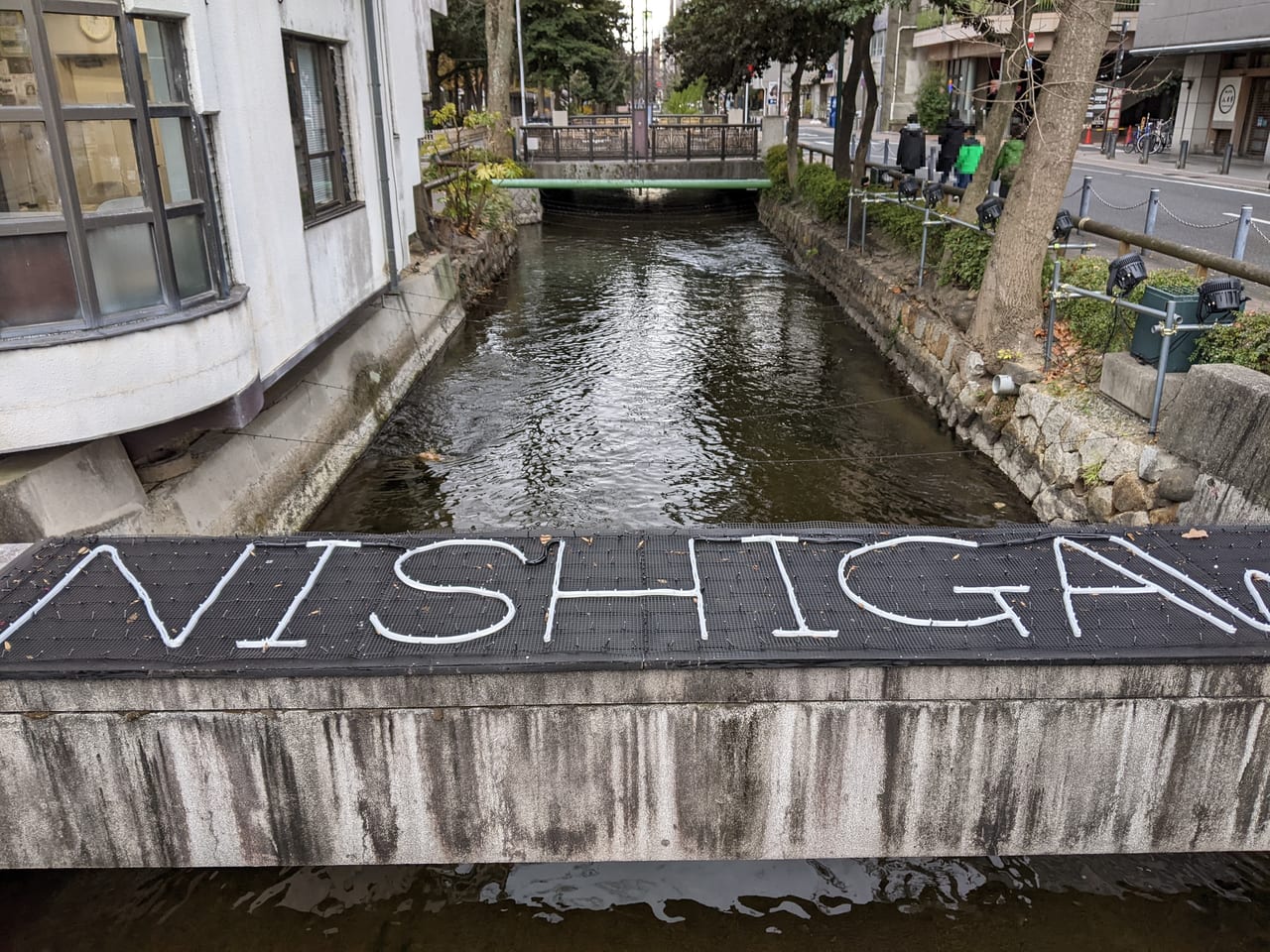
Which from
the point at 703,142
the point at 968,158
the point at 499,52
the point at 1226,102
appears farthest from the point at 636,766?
the point at 1226,102

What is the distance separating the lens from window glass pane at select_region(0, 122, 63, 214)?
19.7 ft

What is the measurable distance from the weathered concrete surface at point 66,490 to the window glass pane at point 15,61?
89.5 inches

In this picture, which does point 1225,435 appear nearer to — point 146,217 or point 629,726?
point 629,726

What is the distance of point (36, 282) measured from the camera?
245 inches

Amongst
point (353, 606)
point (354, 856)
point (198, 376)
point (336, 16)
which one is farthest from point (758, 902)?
point (336, 16)

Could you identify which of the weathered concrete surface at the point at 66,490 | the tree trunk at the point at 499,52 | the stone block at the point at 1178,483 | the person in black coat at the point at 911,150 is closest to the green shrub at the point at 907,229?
the person in black coat at the point at 911,150

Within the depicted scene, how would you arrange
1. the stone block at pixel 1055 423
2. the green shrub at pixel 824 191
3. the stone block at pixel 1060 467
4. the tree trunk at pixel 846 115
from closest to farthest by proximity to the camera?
the stone block at pixel 1060 467 → the stone block at pixel 1055 423 → the green shrub at pixel 824 191 → the tree trunk at pixel 846 115

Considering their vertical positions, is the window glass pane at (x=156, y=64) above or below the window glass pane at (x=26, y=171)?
above

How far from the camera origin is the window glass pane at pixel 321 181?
10.8m

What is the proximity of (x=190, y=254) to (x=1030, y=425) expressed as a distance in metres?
8.44

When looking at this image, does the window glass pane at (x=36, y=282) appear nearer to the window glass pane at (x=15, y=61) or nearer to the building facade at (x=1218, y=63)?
the window glass pane at (x=15, y=61)

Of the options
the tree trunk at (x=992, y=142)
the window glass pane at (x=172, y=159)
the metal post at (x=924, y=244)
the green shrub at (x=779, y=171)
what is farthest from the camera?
the green shrub at (x=779, y=171)

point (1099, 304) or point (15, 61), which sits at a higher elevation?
point (15, 61)

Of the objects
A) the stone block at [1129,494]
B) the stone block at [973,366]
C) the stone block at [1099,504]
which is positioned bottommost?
the stone block at [1099,504]
